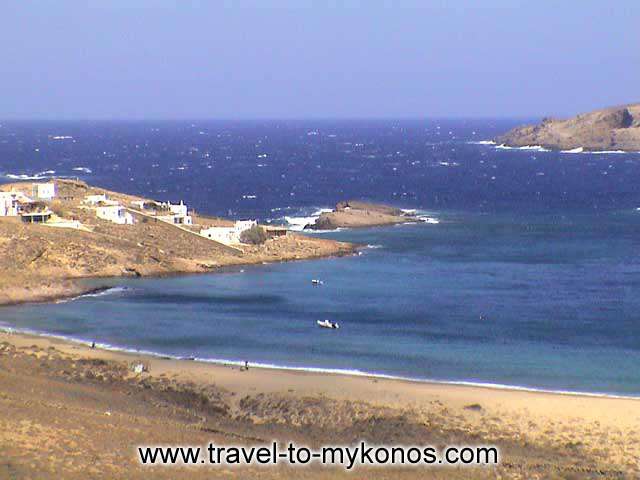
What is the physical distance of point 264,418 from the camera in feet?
113

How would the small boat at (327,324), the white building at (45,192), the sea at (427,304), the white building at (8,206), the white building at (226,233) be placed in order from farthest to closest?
1. the white building at (45,192)
2. the white building at (226,233)
3. the white building at (8,206)
4. the small boat at (327,324)
5. the sea at (427,304)

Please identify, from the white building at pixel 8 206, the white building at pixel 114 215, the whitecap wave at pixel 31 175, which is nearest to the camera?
the white building at pixel 8 206

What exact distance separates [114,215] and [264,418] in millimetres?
42590

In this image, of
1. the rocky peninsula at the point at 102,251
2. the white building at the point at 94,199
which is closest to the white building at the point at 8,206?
the rocky peninsula at the point at 102,251

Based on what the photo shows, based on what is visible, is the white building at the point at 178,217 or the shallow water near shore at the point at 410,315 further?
the white building at the point at 178,217

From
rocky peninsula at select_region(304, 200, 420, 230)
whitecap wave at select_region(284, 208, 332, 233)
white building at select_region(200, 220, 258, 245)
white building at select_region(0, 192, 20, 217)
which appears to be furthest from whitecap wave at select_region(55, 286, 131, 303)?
rocky peninsula at select_region(304, 200, 420, 230)

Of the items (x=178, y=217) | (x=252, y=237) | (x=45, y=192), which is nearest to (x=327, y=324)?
(x=252, y=237)

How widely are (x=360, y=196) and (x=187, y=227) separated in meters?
43.4

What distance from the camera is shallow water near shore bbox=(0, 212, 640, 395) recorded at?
42.3 metres

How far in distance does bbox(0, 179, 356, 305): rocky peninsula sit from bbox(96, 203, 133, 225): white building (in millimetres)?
661

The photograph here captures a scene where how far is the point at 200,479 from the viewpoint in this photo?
2681cm

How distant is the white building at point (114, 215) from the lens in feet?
244

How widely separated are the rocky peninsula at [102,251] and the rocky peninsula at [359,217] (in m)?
9.47

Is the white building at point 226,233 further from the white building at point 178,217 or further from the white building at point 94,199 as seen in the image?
the white building at point 94,199
